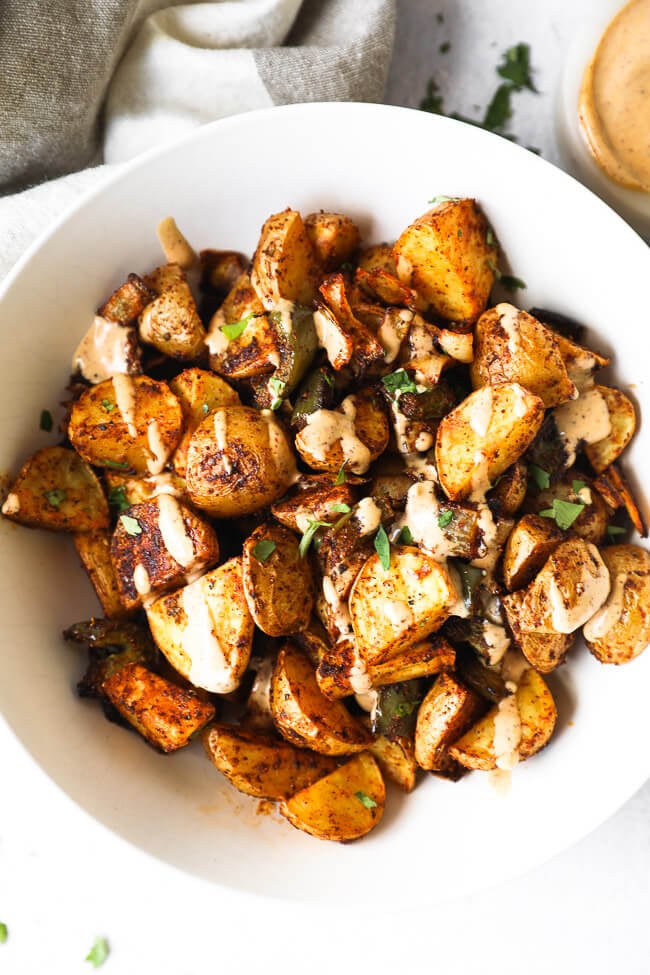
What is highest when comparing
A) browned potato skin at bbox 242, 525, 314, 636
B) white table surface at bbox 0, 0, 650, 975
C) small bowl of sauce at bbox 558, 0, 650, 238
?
small bowl of sauce at bbox 558, 0, 650, 238

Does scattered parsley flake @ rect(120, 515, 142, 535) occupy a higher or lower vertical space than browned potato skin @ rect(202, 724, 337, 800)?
higher

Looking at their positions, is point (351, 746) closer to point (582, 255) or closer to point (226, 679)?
point (226, 679)

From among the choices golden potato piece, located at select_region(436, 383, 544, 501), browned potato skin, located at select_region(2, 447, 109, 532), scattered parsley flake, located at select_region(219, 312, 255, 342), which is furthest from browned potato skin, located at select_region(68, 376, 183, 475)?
golden potato piece, located at select_region(436, 383, 544, 501)

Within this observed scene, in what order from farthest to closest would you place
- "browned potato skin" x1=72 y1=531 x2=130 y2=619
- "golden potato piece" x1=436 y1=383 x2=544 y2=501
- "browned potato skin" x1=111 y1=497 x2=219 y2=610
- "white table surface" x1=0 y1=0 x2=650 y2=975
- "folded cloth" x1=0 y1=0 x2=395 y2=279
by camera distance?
"white table surface" x1=0 y1=0 x2=650 y2=975 → "folded cloth" x1=0 y1=0 x2=395 y2=279 → "browned potato skin" x1=72 y1=531 x2=130 y2=619 → "browned potato skin" x1=111 y1=497 x2=219 y2=610 → "golden potato piece" x1=436 y1=383 x2=544 y2=501

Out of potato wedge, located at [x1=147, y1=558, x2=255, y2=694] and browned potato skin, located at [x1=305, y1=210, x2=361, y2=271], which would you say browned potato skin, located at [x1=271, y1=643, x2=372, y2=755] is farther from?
browned potato skin, located at [x1=305, y1=210, x2=361, y2=271]

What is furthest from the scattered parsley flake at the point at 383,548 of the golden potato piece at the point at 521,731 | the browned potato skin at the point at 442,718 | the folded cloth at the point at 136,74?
the folded cloth at the point at 136,74

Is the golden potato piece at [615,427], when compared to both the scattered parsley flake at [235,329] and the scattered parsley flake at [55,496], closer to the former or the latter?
the scattered parsley flake at [235,329]

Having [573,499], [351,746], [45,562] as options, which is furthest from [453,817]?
[45,562]
